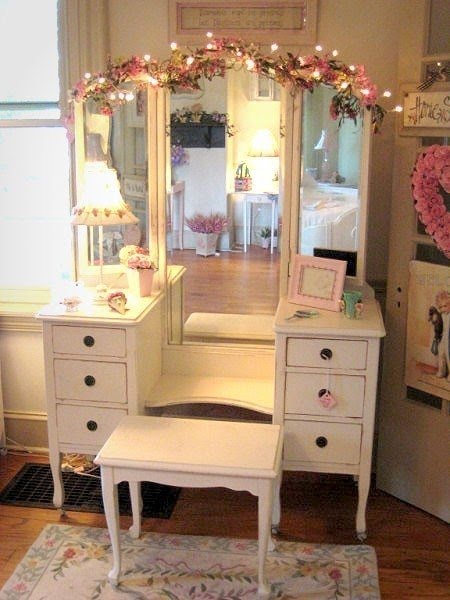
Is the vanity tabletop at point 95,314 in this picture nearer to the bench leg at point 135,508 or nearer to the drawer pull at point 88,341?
the drawer pull at point 88,341

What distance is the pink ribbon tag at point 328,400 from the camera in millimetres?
2645

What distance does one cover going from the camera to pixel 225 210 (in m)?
2.89

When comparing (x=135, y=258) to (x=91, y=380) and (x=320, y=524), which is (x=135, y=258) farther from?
(x=320, y=524)

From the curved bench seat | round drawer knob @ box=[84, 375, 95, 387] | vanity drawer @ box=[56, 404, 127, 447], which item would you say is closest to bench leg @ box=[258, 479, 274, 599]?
the curved bench seat

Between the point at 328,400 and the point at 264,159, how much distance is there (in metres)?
0.98

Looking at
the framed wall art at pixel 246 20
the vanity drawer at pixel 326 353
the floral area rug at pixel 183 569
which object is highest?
the framed wall art at pixel 246 20

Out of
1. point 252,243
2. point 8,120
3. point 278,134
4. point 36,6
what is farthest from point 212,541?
point 36,6

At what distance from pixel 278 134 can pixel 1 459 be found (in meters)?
2.00

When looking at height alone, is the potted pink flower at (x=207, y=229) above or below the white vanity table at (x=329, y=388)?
above

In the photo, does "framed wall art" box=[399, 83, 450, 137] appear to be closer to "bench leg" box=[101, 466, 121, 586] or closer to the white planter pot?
the white planter pot

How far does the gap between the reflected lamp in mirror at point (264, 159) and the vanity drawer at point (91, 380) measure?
908mm

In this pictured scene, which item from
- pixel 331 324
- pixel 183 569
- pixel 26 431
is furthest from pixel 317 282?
pixel 26 431

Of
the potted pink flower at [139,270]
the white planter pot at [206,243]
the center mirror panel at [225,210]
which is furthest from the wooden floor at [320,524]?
the white planter pot at [206,243]

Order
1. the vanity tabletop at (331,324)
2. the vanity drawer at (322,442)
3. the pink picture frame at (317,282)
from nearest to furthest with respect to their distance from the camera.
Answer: the vanity tabletop at (331,324), the vanity drawer at (322,442), the pink picture frame at (317,282)
